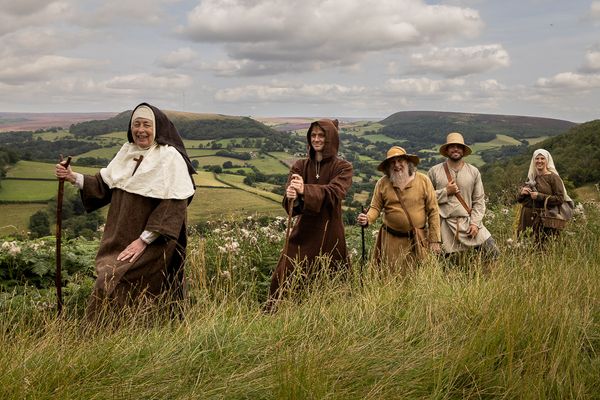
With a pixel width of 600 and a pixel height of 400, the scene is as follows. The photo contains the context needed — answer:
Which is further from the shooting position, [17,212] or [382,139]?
[382,139]

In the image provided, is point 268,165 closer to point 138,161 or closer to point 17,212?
point 17,212

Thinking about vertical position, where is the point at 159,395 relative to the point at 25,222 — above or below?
above

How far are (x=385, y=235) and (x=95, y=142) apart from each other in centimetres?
7881

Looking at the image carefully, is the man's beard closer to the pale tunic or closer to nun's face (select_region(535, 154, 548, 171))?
the pale tunic

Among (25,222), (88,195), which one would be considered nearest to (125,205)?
(88,195)

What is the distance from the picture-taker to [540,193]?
297 inches

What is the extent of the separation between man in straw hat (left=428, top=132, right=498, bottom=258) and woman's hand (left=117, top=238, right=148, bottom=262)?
144 inches

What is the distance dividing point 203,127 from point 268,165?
44726 mm

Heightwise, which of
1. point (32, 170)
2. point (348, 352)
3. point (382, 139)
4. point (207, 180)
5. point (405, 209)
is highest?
point (382, 139)

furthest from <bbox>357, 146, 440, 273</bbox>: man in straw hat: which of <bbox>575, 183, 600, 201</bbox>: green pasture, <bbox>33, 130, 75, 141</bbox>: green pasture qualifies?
<bbox>33, 130, 75, 141</bbox>: green pasture

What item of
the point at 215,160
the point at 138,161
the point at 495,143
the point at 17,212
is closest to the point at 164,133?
the point at 138,161

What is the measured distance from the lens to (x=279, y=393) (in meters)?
2.50

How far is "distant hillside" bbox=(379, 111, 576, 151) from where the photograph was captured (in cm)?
12675

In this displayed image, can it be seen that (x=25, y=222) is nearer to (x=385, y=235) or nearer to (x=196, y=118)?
(x=385, y=235)
